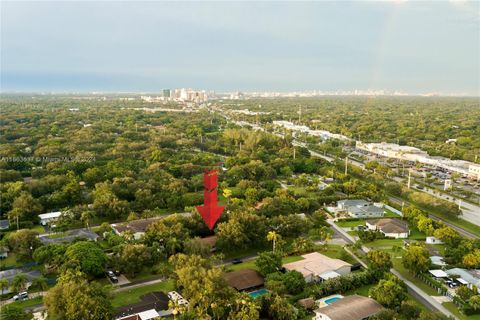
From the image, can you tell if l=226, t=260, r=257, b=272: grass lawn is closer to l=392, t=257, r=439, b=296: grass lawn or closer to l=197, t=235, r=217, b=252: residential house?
l=197, t=235, r=217, b=252: residential house

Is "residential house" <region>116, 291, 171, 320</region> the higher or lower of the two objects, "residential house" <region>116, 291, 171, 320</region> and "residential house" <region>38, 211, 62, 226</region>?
the lower

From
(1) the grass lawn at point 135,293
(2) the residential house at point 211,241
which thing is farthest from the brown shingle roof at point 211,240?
(1) the grass lawn at point 135,293

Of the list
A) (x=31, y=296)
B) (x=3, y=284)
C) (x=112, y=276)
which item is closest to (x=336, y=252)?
(x=112, y=276)

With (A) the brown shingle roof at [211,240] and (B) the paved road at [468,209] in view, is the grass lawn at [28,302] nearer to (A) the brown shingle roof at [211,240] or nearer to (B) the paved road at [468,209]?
(A) the brown shingle roof at [211,240]

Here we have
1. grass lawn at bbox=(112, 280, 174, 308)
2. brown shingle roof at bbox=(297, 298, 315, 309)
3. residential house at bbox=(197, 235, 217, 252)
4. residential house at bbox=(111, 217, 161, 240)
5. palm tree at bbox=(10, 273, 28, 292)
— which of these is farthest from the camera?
residential house at bbox=(111, 217, 161, 240)

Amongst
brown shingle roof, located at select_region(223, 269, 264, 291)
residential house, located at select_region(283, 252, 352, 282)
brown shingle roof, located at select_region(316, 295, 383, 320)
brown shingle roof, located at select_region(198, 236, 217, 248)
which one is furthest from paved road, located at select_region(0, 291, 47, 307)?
brown shingle roof, located at select_region(316, 295, 383, 320)

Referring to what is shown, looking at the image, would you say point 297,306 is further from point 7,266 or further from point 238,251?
point 7,266

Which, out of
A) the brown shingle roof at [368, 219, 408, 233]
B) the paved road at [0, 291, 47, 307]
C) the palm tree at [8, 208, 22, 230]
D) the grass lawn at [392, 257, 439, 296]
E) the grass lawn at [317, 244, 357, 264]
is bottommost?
the paved road at [0, 291, 47, 307]
